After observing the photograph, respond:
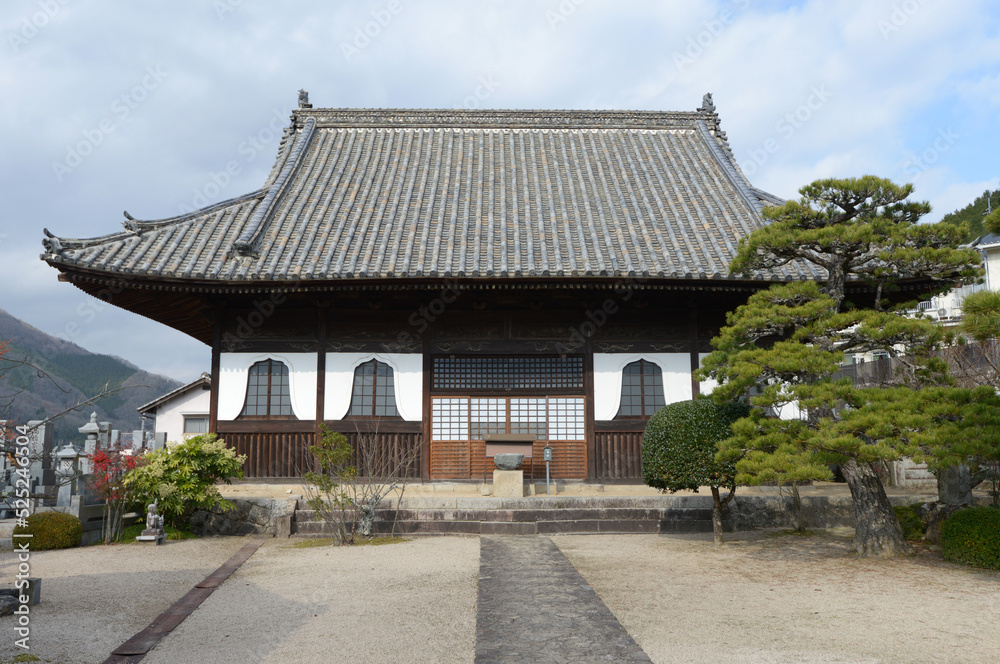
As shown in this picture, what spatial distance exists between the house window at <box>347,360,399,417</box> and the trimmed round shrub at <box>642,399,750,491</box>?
545 centimetres

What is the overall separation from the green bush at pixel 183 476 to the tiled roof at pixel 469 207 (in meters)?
2.91

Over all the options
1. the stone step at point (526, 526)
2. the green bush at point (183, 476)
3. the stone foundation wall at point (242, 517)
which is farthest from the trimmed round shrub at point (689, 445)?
the green bush at point (183, 476)

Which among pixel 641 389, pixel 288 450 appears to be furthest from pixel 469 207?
pixel 288 450

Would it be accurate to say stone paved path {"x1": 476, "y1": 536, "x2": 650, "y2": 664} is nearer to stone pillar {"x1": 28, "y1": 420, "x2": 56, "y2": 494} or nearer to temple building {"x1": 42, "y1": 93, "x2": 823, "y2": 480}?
temple building {"x1": 42, "y1": 93, "x2": 823, "y2": 480}

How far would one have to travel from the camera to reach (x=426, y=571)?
7.36 meters

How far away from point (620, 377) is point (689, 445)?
160 inches

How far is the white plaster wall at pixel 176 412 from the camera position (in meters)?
29.5

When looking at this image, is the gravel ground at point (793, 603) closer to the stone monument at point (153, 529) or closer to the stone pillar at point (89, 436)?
the stone monument at point (153, 529)

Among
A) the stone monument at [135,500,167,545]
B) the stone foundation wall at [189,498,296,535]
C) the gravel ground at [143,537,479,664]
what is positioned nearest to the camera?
the gravel ground at [143,537,479,664]

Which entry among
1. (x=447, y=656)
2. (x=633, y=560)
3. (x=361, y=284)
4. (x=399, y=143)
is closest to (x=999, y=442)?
(x=633, y=560)

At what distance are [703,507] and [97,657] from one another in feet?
27.8

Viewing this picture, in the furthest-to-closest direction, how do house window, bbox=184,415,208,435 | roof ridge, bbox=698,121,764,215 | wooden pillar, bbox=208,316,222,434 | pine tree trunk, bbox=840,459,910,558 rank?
house window, bbox=184,415,208,435 < roof ridge, bbox=698,121,764,215 < wooden pillar, bbox=208,316,222,434 < pine tree trunk, bbox=840,459,910,558

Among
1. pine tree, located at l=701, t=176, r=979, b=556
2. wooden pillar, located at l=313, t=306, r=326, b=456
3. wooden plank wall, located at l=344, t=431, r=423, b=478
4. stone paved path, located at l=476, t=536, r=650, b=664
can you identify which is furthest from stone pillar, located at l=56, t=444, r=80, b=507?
pine tree, located at l=701, t=176, r=979, b=556

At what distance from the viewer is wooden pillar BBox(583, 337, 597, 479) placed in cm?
1255
